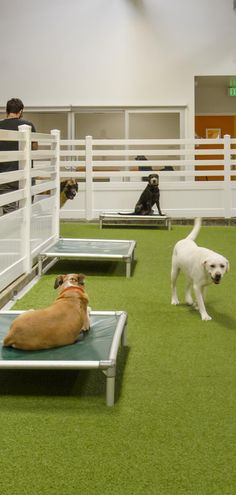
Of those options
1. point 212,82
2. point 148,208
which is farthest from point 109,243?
point 212,82

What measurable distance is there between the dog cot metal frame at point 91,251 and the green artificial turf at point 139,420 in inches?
56.6

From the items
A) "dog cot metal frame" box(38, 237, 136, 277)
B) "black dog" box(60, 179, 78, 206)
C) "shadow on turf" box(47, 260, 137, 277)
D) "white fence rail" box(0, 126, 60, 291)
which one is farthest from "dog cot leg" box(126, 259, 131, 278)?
"black dog" box(60, 179, 78, 206)

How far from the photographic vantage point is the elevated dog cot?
11.0 metres

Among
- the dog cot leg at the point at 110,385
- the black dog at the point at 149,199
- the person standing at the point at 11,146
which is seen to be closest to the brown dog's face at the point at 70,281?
the dog cot leg at the point at 110,385

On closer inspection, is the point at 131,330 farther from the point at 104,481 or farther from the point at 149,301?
the point at 104,481

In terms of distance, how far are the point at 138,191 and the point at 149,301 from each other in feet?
22.5

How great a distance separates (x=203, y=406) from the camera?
325 cm

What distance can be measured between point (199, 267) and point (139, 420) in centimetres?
195

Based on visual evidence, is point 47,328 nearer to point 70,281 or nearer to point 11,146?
point 70,281

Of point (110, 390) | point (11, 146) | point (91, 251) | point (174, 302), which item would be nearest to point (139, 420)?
point (110, 390)

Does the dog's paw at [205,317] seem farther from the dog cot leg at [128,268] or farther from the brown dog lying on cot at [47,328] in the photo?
the dog cot leg at [128,268]

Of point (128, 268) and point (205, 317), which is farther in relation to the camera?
point (128, 268)

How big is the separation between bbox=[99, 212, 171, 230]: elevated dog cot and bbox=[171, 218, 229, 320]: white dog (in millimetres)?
5563

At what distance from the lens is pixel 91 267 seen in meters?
7.08
